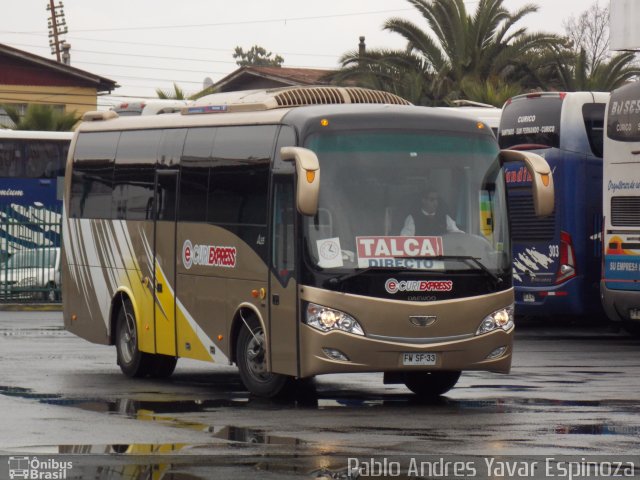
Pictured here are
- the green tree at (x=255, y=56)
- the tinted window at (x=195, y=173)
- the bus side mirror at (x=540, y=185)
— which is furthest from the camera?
the green tree at (x=255, y=56)

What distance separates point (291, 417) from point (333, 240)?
171cm

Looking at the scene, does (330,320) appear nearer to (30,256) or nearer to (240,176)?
(240,176)

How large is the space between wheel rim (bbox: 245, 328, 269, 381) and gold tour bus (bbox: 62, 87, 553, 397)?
2 centimetres

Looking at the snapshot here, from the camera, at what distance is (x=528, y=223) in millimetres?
25594

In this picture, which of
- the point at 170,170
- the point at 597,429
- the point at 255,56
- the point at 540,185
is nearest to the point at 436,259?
the point at 540,185

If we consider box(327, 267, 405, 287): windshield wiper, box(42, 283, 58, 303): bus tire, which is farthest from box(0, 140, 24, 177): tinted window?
box(327, 267, 405, 287): windshield wiper

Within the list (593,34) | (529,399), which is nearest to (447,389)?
(529,399)

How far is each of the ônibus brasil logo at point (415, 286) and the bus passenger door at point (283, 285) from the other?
85 cm

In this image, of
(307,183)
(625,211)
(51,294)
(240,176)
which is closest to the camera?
(307,183)

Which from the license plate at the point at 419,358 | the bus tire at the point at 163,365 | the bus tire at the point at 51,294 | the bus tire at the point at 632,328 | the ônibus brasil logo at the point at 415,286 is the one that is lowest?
the bus tire at the point at 51,294

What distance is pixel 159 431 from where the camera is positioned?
→ 12.3 m

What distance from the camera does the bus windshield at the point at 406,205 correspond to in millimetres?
14320

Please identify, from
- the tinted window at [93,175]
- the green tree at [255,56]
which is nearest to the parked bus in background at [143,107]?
the tinted window at [93,175]

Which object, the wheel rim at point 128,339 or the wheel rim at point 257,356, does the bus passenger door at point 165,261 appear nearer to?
the wheel rim at point 128,339
